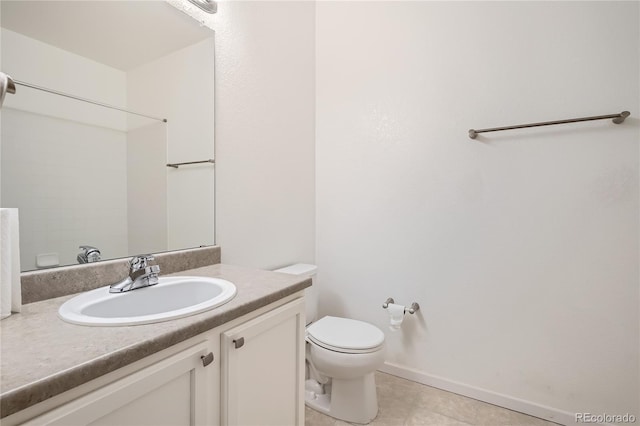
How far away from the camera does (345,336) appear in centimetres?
155

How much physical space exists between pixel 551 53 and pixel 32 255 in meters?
2.30

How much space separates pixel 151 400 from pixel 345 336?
1058 millimetres

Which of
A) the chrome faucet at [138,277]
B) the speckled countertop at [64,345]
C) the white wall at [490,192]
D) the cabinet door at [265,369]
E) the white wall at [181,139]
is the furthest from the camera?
the white wall at [490,192]

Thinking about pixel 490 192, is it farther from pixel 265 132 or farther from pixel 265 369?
pixel 265 369

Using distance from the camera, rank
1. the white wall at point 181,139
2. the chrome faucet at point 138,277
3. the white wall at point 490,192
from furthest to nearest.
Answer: the white wall at point 490,192, the white wall at point 181,139, the chrome faucet at point 138,277

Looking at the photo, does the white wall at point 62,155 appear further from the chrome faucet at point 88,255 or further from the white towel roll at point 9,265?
the white towel roll at point 9,265

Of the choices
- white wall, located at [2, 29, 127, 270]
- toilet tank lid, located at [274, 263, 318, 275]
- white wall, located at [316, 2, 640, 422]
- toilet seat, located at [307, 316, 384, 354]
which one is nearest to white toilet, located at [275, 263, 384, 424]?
toilet seat, located at [307, 316, 384, 354]

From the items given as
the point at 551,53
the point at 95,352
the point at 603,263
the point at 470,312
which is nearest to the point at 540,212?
the point at 603,263

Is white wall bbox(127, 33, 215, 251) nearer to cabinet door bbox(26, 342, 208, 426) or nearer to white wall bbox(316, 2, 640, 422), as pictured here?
cabinet door bbox(26, 342, 208, 426)

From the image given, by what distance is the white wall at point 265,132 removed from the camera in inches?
59.4

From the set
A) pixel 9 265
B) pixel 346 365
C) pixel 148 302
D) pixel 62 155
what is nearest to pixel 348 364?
pixel 346 365

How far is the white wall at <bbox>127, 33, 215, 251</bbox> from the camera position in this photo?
3.99 feet

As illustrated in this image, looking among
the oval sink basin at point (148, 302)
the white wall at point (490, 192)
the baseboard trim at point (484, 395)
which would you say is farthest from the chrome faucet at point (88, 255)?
the baseboard trim at point (484, 395)

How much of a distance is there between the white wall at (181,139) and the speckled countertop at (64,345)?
19.9 inches
